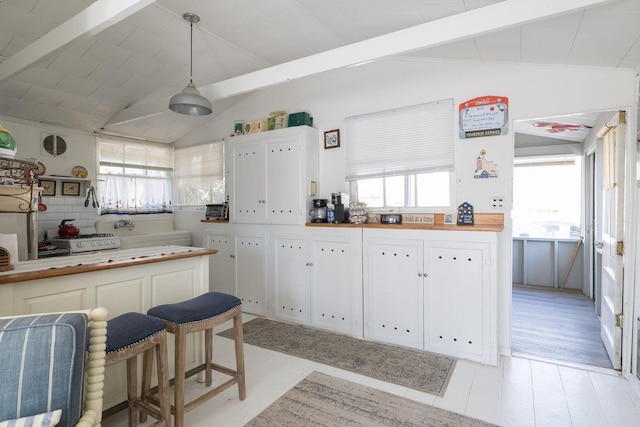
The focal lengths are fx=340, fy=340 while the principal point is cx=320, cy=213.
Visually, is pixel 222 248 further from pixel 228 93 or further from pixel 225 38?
pixel 225 38

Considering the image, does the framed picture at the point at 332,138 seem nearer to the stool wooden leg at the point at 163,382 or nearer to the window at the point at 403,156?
the window at the point at 403,156

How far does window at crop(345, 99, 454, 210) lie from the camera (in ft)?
11.2

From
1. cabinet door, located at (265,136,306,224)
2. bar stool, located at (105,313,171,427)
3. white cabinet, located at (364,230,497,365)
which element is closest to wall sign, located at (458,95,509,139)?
white cabinet, located at (364,230,497,365)

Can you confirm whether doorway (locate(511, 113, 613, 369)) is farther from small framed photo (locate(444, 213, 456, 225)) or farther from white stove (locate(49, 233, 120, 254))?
Answer: white stove (locate(49, 233, 120, 254))

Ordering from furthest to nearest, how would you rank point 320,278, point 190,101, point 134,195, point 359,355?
point 134,195 → point 320,278 → point 359,355 → point 190,101

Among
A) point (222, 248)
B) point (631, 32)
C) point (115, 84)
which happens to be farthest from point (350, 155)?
Answer: point (115, 84)

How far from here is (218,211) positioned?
485 centimetres

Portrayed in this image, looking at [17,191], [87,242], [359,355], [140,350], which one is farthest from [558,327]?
[87,242]

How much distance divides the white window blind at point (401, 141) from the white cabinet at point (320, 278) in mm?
837

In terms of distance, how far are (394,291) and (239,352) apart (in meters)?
1.61

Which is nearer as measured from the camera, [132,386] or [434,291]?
[132,386]

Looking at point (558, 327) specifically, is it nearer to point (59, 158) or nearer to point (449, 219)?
point (449, 219)

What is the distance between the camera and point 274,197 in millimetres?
4094

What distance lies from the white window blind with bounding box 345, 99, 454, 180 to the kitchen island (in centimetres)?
204
